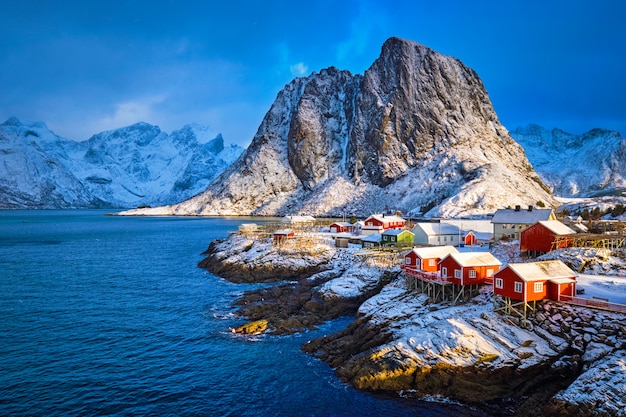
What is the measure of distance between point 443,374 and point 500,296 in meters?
9.75

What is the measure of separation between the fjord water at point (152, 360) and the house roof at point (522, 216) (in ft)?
125

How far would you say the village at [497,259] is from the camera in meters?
30.7

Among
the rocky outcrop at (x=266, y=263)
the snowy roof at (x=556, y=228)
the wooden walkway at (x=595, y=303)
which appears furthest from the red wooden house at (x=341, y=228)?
the wooden walkway at (x=595, y=303)

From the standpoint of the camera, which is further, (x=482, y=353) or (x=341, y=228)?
(x=341, y=228)

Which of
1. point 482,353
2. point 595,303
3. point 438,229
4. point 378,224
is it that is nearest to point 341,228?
point 378,224

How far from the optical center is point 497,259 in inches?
1754

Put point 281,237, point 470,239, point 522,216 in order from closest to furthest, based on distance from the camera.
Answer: point 522,216 < point 470,239 < point 281,237

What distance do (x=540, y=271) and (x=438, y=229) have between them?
36.3 meters

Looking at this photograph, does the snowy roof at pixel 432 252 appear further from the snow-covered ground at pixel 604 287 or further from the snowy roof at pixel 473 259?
the snow-covered ground at pixel 604 287

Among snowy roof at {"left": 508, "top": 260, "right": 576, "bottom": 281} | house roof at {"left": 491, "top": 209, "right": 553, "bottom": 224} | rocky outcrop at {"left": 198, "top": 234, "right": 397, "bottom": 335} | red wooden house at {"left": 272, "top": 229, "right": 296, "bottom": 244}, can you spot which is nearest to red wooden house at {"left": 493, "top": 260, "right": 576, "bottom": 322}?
snowy roof at {"left": 508, "top": 260, "right": 576, "bottom": 281}

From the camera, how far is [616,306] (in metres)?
27.8

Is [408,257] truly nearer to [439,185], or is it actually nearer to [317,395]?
[317,395]

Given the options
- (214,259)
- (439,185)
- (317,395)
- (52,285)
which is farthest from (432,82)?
(317,395)

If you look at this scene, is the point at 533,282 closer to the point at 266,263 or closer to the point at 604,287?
the point at 604,287
